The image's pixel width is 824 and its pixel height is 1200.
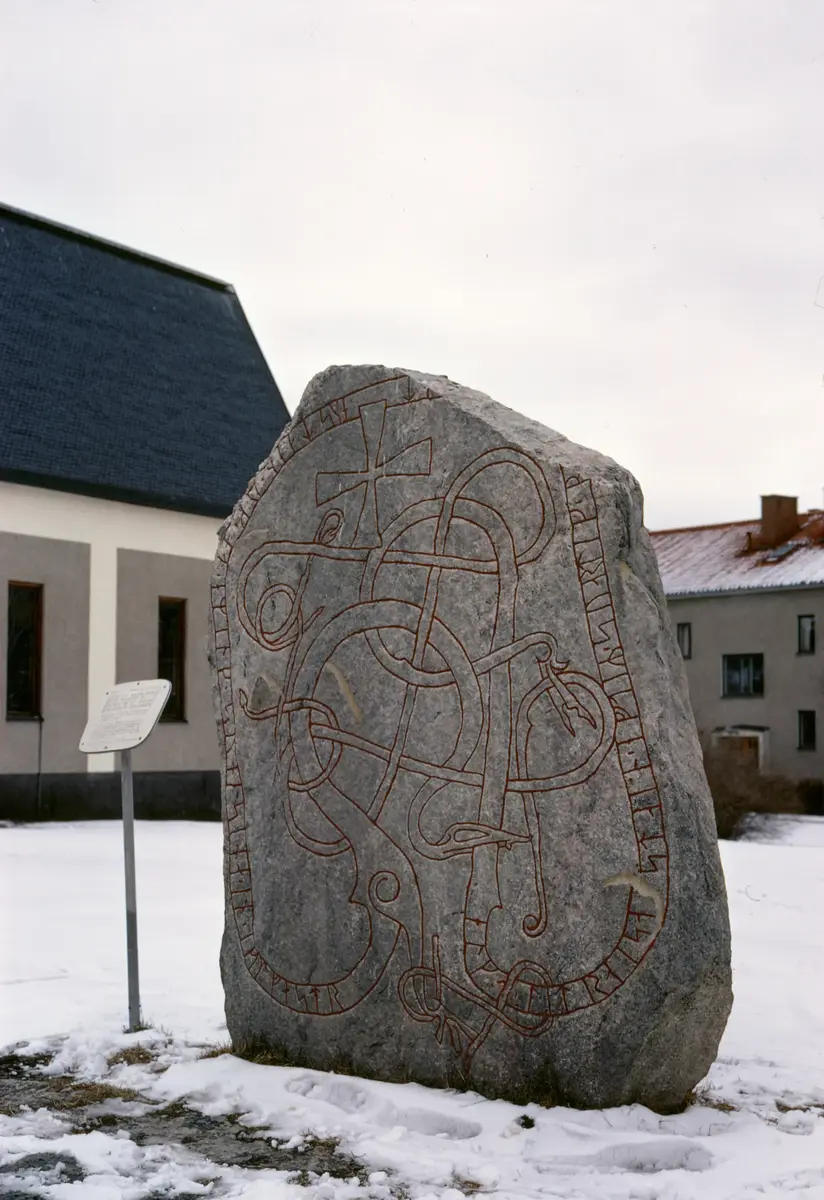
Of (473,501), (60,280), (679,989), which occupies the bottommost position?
(679,989)

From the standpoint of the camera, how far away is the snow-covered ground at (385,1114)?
13.1 ft

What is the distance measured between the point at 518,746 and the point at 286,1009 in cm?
140

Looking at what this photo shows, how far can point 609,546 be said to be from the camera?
15.7ft

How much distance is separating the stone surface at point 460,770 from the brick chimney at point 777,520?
27.5m

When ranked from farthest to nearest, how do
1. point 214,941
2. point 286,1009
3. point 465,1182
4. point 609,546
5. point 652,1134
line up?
point 214,941
point 286,1009
point 609,546
point 652,1134
point 465,1182

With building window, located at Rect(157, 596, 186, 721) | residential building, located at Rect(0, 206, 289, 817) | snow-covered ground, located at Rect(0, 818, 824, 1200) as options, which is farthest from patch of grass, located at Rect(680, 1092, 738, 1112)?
building window, located at Rect(157, 596, 186, 721)

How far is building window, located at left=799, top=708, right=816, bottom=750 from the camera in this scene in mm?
29375

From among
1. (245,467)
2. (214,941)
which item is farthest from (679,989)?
(245,467)

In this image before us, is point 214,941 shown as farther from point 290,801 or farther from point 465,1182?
point 465,1182

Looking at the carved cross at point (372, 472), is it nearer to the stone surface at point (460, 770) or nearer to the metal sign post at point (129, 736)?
the stone surface at point (460, 770)

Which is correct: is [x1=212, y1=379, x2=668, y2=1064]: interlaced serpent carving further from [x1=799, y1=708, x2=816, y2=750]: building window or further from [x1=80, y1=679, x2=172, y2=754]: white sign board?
[x1=799, y1=708, x2=816, y2=750]: building window

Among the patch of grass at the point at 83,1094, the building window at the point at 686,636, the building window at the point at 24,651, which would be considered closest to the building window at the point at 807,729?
the building window at the point at 686,636

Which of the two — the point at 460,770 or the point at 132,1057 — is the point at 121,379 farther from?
the point at 460,770

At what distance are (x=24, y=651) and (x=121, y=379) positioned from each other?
4172 mm
